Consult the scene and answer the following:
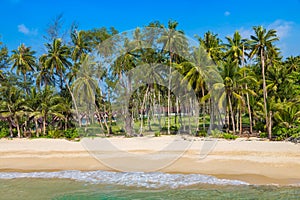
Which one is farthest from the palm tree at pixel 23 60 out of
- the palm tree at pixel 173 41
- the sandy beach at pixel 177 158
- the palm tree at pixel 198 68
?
the palm tree at pixel 198 68

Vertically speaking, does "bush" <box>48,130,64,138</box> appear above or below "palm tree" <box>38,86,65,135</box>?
below

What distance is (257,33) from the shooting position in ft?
72.9


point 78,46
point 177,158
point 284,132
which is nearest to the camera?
point 177,158

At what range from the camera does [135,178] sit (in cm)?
1438

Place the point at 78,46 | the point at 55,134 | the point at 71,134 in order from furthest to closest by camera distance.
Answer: the point at 78,46, the point at 55,134, the point at 71,134

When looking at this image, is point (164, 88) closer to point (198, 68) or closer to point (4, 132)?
point (198, 68)

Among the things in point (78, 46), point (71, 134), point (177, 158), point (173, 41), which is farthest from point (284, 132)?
point (78, 46)

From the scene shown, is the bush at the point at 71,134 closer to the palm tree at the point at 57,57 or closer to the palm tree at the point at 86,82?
the palm tree at the point at 86,82

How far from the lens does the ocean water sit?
11.5 meters

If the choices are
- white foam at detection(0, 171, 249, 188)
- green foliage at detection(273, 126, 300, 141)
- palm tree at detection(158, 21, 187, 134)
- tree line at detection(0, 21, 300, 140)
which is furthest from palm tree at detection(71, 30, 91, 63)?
green foliage at detection(273, 126, 300, 141)

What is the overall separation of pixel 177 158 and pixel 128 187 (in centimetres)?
516

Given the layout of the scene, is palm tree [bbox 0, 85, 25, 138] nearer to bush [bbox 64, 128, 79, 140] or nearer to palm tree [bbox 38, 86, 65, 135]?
palm tree [bbox 38, 86, 65, 135]

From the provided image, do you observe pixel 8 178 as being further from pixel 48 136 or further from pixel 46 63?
pixel 46 63

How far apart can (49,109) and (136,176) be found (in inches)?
697
